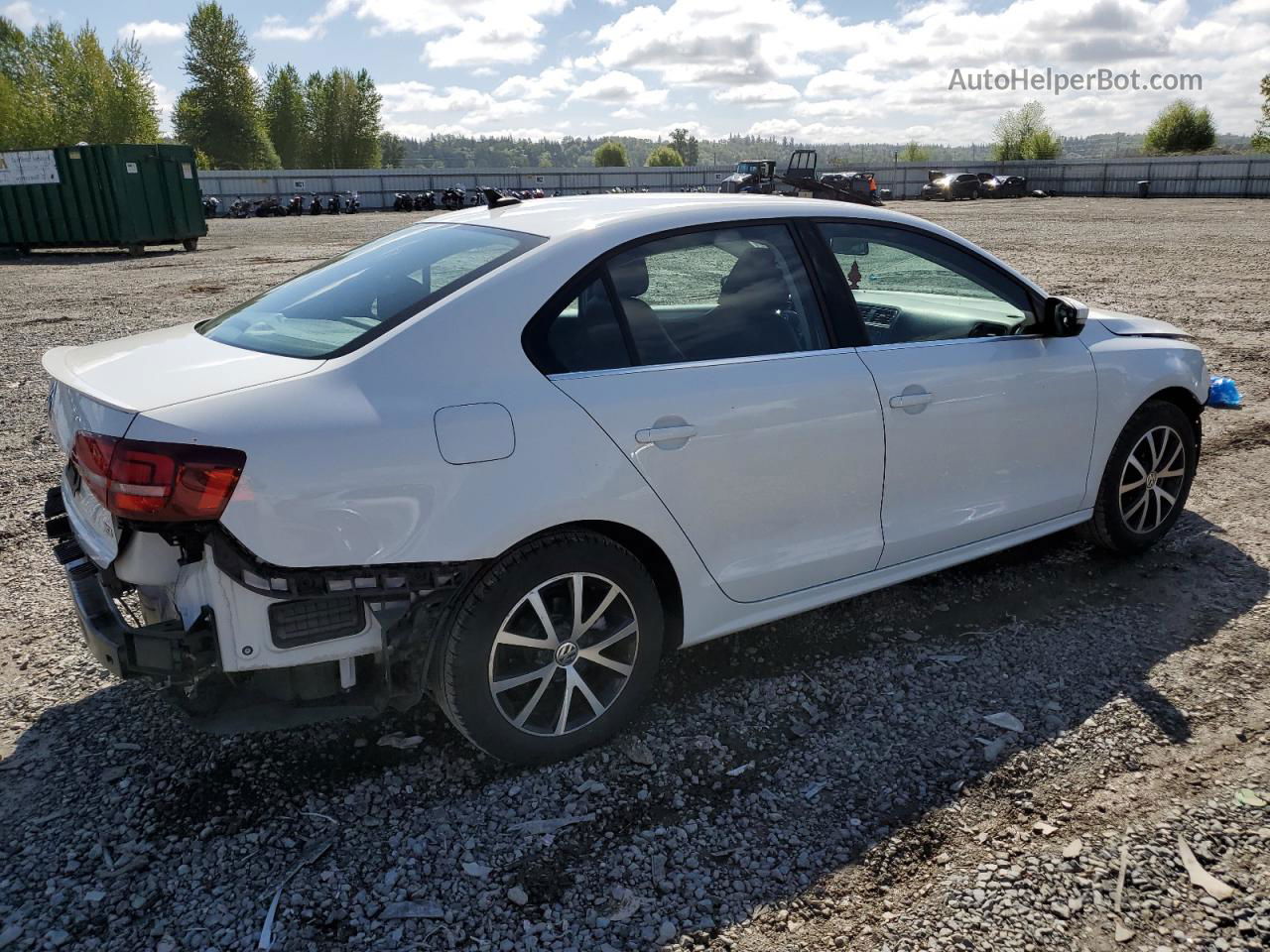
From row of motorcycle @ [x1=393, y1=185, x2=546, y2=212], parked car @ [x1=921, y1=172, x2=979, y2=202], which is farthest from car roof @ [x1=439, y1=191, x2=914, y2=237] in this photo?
parked car @ [x1=921, y1=172, x2=979, y2=202]

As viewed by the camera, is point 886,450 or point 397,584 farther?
point 886,450

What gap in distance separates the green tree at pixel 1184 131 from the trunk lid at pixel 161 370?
85989 millimetres

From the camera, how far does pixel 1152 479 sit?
4.51 metres

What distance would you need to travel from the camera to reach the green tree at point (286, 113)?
104 metres

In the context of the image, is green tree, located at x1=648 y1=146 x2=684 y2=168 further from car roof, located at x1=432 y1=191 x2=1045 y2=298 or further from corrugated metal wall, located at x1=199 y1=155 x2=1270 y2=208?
car roof, located at x1=432 y1=191 x2=1045 y2=298

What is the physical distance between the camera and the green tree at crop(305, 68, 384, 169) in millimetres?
104325

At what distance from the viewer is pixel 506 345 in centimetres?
279

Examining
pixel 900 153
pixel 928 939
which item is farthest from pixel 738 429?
pixel 900 153

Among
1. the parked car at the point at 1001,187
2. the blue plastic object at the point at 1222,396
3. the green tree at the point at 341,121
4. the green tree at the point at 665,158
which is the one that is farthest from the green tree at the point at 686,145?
the blue plastic object at the point at 1222,396

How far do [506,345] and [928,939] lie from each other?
1.93 meters

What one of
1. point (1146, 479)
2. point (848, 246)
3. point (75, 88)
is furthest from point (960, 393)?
point (75, 88)

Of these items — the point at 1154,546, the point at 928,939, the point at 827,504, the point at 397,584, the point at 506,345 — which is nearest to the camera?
the point at 928,939

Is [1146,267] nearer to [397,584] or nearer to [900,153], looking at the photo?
[397,584]

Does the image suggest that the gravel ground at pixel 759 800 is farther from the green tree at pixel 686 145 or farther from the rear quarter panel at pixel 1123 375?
the green tree at pixel 686 145
